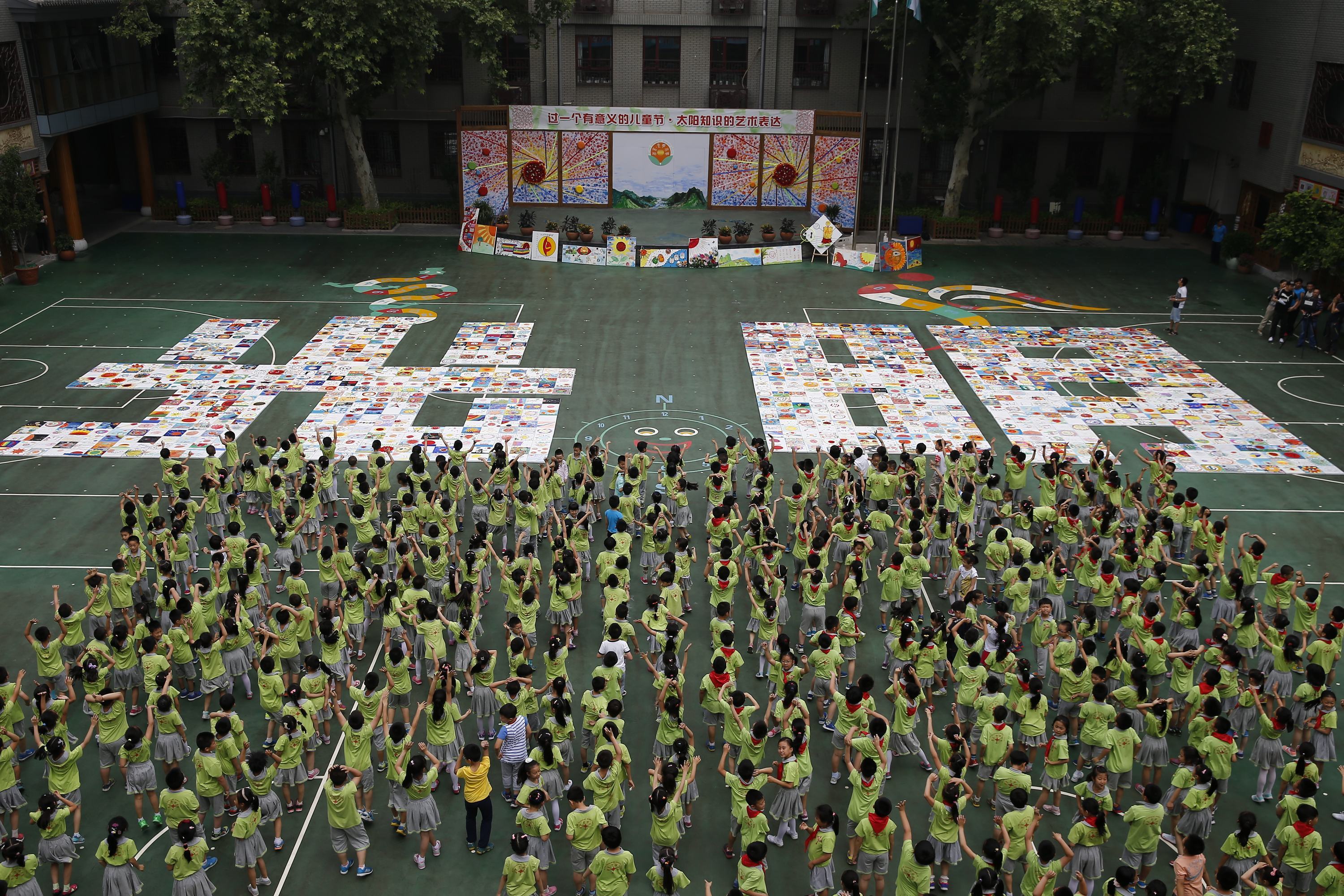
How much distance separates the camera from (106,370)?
26.8 m

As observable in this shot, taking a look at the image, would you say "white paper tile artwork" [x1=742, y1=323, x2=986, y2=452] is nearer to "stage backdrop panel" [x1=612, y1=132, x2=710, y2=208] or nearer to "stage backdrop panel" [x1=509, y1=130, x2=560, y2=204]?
"stage backdrop panel" [x1=612, y1=132, x2=710, y2=208]

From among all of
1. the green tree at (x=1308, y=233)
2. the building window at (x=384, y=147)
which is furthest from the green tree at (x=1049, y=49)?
the building window at (x=384, y=147)

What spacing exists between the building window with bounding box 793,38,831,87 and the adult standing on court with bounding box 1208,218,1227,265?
1466 cm

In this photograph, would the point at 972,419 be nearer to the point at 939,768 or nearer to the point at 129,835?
the point at 939,768

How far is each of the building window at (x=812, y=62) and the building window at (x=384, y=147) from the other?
15277 mm

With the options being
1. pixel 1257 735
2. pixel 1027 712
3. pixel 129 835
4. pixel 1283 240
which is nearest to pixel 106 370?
pixel 129 835

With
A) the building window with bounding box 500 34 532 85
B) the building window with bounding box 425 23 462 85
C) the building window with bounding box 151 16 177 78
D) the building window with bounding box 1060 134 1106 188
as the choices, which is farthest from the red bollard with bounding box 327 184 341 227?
the building window with bounding box 1060 134 1106 188

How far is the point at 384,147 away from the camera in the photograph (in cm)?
4434

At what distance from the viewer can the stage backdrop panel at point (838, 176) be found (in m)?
39.3

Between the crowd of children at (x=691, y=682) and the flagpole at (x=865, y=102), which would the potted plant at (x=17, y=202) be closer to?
the crowd of children at (x=691, y=682)

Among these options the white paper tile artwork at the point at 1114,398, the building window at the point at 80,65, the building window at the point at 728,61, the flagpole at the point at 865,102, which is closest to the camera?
the white paper tile artwork at the point at 1114,398

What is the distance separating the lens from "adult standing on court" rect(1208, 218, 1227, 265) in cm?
3688

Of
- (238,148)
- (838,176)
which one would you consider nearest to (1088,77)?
(838,176)

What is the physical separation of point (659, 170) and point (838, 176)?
6183 millimetres
